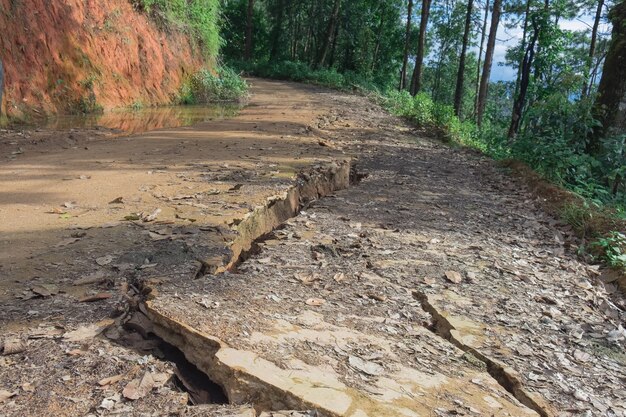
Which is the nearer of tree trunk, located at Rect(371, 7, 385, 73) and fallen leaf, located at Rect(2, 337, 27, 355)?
fallen leaf, located at Rect(2, 337, 27, 355)

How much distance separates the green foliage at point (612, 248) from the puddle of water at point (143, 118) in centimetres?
733

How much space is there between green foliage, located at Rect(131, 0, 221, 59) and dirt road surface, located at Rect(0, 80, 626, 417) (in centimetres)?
935

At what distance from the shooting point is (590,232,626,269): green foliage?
389 centimetres

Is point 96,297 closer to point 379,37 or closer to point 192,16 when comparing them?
point 192,16

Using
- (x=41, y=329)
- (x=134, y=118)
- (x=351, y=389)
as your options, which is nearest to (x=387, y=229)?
(x=351, y=389)

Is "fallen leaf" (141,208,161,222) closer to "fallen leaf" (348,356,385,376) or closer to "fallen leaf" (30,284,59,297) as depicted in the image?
"fallen leaf" (30,284,59,297)

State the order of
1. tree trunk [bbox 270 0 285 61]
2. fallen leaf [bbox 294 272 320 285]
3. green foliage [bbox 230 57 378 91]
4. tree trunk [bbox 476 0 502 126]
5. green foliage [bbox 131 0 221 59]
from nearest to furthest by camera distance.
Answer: fallen leaf [bbox 294 272 320 285] < tree trunk [bbox 476 0 502 126] < green foliage [bbox 131 0 221 59] < green foliage [bbox 230 57 378 91] < tree trunk [bbox 270 0 285 61]

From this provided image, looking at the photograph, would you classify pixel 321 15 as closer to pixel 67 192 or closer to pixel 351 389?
pixel 67 192

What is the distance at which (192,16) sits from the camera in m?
15.2

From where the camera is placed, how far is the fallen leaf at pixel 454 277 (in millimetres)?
3271

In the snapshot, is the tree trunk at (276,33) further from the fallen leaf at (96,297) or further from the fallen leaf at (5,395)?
the fallen leaf at (5,395)

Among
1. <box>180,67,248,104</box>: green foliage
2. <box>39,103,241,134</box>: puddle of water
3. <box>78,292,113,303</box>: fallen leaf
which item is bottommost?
<box>78,292,113,303</box>: fallen leaf

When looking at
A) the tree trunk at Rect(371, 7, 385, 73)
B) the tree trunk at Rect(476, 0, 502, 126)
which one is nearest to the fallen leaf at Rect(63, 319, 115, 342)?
the tree trunk at Rect(476, 0, 502, 126)

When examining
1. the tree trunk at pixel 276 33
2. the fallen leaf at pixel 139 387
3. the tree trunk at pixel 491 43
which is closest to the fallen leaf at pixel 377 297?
the fallen leaf at pixel 139 387
